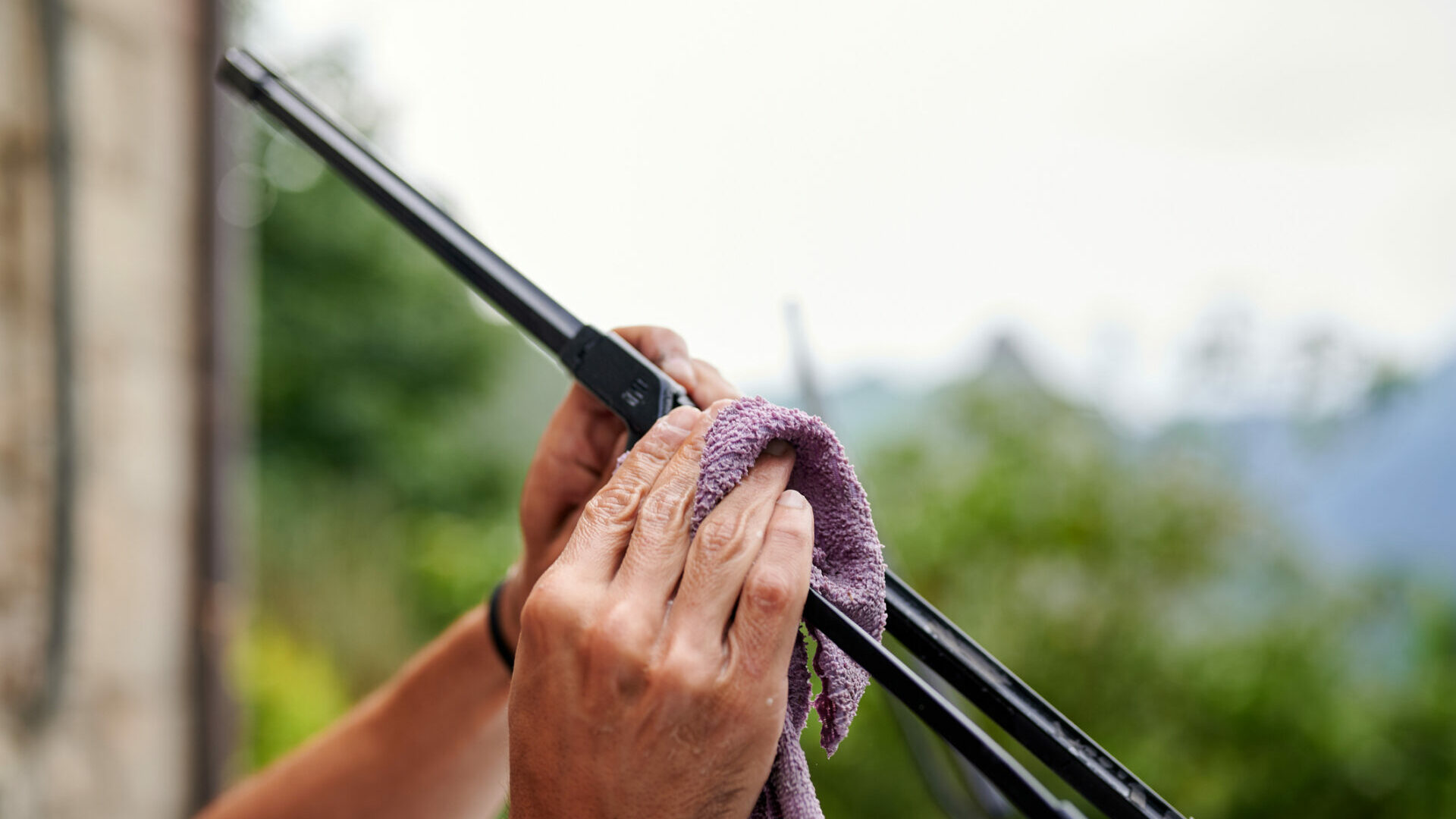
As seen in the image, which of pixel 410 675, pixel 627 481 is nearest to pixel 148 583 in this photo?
pixel 410 675

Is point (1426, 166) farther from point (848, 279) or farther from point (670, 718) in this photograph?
point (670, 718)

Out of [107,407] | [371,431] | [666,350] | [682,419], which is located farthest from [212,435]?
[371,431]

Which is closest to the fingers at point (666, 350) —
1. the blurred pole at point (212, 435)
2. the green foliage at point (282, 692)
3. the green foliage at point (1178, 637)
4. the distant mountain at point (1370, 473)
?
the blurred pole at point (212, 435)

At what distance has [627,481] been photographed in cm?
38

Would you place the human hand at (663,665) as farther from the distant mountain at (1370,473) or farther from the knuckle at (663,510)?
the distant mountain at (1370,473)

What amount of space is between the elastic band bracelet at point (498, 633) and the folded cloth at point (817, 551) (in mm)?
379

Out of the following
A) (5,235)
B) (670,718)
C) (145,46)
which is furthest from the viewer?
(145,46)

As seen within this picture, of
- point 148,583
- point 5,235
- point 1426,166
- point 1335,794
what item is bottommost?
point 1335,794

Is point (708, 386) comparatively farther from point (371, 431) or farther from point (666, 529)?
point (371, 431)

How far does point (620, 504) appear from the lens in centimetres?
37

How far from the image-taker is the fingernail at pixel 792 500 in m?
0.36

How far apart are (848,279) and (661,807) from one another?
147cm

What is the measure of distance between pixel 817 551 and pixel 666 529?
0.26ft

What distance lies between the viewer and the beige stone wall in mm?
1011
